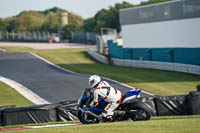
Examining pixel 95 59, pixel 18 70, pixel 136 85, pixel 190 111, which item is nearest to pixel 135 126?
pixel 190 111

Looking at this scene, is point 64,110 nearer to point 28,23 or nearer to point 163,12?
point 163,12

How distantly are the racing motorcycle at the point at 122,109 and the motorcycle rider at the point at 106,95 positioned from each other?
157mm

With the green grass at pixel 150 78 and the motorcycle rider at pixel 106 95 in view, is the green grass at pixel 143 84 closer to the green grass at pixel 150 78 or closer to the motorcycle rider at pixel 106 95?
the green grass at pixel 150 78

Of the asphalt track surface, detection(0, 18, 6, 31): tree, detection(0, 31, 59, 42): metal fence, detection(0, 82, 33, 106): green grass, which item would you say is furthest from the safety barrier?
detection(0, 18, 6, 31): tree

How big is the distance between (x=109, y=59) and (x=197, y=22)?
11.6m

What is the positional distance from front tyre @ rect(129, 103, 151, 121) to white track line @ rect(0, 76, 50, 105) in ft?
31.7

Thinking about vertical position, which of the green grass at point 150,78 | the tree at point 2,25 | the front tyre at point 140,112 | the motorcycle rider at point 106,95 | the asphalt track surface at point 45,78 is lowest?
the green grass at point 150,78

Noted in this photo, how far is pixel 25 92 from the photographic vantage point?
2359cm

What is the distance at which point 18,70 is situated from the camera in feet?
114

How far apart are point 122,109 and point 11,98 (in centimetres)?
1144

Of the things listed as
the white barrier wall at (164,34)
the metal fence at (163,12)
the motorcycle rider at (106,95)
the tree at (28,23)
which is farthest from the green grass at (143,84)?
the tree at (28,23)

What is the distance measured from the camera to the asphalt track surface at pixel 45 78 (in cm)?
2307

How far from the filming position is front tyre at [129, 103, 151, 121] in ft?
37.8

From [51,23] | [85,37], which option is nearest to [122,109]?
[85,37]
